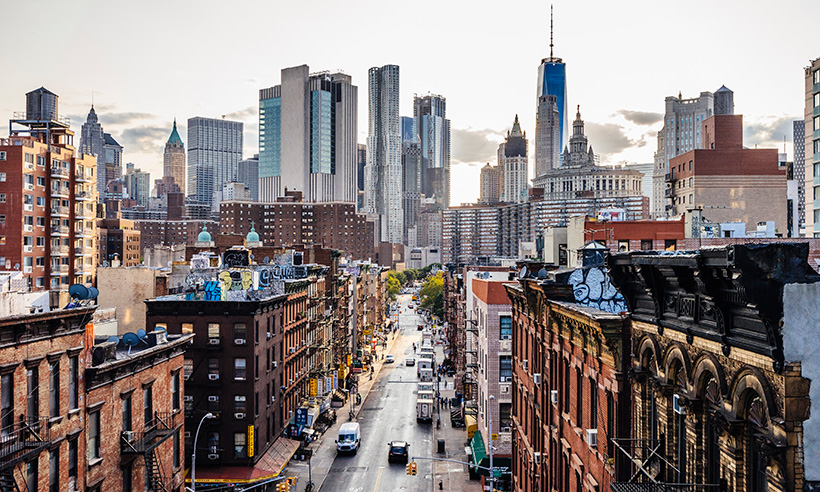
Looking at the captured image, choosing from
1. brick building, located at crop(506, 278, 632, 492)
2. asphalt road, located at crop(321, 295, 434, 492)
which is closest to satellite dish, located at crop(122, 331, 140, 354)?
brick building, located at crop(506, 278, 632, 492)

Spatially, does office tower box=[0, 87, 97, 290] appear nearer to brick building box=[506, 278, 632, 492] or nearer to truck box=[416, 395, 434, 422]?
truck box=[416, 395, 434, 422]

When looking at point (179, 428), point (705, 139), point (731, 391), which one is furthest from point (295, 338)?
point (705, 139)

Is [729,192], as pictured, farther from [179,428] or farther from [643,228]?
[179,428]

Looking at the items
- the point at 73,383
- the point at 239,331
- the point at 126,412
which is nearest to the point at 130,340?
the point at 126,412

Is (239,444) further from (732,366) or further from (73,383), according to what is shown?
(732,366)

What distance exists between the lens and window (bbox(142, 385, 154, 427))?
33531 millimetres

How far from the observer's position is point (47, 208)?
86875 mm

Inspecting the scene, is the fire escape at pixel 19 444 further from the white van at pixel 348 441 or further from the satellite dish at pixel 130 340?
the white van at pixel 348 441

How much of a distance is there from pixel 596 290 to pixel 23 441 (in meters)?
21.1

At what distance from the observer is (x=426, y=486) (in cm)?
5666

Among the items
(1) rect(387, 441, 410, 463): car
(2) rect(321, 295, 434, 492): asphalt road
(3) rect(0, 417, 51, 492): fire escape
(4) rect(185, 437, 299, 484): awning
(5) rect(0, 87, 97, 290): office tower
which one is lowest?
(2) rect(321, 295, 434, 492): asphalt road

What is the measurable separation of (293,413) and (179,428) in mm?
29918

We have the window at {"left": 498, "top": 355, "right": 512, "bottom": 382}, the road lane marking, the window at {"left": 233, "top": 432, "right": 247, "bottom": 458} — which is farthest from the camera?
the road lane marking

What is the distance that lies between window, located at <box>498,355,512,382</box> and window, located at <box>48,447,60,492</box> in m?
34.7
